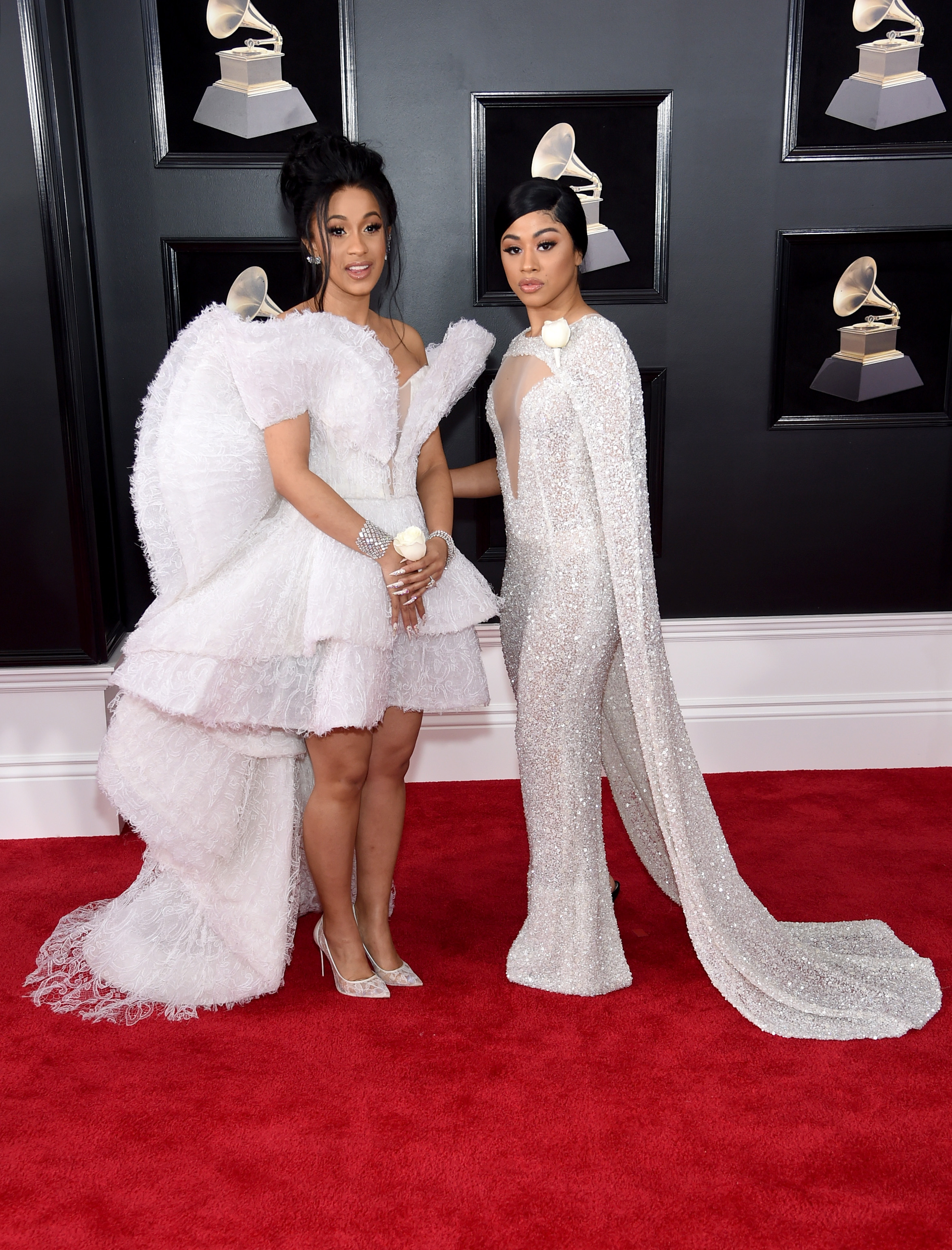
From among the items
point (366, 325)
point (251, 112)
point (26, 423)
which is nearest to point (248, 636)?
point (366, 325)

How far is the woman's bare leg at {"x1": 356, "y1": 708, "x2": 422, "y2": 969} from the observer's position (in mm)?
2441

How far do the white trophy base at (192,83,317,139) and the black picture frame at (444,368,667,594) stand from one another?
906 millimetres

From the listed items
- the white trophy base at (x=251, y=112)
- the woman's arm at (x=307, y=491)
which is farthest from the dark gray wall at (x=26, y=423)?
A: the woman's arm at (x=307, y=491)

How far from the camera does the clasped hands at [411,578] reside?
2213 mm

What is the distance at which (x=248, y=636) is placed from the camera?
2.21 meters

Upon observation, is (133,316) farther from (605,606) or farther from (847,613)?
(847,613)

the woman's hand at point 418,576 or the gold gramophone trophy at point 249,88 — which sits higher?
the gold gramophone trophy at point 249,88

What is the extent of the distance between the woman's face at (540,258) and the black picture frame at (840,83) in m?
1.41

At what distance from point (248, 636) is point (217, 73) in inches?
72.4

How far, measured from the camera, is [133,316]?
10.7 feet

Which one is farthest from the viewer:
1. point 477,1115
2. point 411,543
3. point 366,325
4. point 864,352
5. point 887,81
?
point 864,352

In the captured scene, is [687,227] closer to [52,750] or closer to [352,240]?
[352,240]

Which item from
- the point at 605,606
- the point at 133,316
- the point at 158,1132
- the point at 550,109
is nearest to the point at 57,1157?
the point at 158,1132

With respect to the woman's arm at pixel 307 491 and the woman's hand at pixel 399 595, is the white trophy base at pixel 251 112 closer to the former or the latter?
A: the woman's arm at pixel 307 491
